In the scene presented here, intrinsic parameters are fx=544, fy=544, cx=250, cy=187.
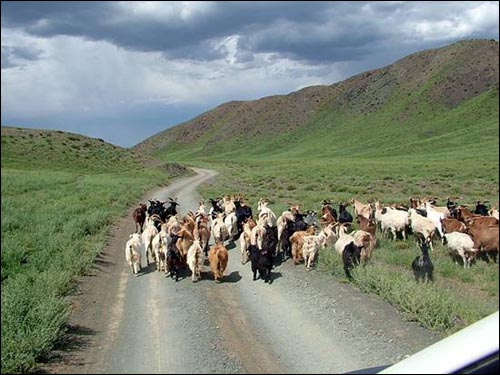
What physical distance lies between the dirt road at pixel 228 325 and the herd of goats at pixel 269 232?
456 millimetres

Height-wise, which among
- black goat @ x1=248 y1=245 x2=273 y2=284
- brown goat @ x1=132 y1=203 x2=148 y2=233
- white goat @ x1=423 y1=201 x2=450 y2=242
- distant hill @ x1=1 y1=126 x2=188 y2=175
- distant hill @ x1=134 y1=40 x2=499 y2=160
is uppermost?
distant hill @ x1=134 y1=40 x2=499 y2=160

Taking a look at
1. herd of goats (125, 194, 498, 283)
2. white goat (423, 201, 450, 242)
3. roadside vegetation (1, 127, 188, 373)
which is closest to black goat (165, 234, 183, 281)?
herd of goats (125, 194, 498, 283)

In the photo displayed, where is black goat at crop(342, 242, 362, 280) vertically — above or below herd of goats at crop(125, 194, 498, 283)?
below

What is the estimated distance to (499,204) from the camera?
341 centimetres

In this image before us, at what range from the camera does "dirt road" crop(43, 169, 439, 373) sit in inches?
154

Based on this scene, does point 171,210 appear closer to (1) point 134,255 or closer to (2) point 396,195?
(1) point 134,255

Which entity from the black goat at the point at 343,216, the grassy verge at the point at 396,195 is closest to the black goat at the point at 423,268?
the grassy verge at the point at 396,195

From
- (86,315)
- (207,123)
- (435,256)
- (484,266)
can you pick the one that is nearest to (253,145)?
(207,123)

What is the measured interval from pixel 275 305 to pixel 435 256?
3987 mm

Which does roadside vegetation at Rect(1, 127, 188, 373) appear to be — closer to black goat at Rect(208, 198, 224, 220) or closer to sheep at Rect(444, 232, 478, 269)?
black goat at Rect(208, 198, 224, 220)

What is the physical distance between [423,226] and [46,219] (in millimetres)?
8280

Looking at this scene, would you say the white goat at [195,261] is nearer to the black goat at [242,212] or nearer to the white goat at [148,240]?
the black goat at [242,212]

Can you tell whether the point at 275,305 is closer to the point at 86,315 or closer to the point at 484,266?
the point at 86,315

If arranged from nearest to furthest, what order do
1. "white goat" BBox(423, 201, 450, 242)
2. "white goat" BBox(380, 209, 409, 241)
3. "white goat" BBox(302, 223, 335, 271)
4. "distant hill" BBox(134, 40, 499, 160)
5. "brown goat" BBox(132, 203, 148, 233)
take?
"white goat" BBox(423, 201, 450, 242) < "white goat" BBox(380, 209, 409, 241) < "distant hill" BBox(134, 40, 499, 160) < "white goat" BBox(302, 223, 335, 271) < "brown goat" BBox(132, 203, 148, 233)
